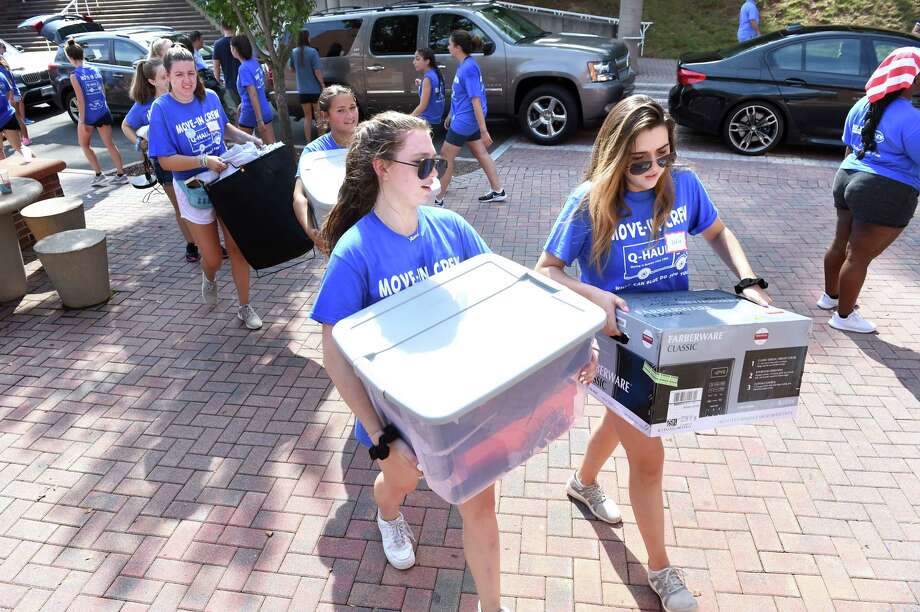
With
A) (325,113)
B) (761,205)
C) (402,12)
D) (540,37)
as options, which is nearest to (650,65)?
(540,37)

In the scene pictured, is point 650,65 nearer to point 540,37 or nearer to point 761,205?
point 540,37

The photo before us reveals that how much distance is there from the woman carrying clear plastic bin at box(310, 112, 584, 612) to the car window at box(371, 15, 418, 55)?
8382 mm

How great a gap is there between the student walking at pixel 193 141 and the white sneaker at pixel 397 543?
8.08 ft

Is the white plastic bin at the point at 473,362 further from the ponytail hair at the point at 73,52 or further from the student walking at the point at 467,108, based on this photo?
the ponytail hair at the point at 73,52

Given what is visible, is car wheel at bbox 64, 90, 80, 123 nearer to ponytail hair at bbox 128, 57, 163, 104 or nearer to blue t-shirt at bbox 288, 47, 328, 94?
blue t-shirt at bbox 288, 47, 328, 94

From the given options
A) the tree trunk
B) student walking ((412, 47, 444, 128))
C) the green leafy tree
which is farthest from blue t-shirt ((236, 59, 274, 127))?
the tree trunk

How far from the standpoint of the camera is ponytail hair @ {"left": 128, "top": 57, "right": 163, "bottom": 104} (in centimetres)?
559

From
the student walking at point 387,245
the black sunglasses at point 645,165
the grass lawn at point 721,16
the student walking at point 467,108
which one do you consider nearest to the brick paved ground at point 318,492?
the student walking at point 387,245

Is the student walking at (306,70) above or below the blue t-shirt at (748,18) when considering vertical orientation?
below

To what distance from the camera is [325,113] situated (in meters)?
4.32

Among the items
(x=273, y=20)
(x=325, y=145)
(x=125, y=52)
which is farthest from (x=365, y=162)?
(x=125, y=52)

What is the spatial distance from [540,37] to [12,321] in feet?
26.1

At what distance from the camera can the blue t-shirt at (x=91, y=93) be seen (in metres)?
8.26

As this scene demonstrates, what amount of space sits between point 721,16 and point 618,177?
16.1 metres
